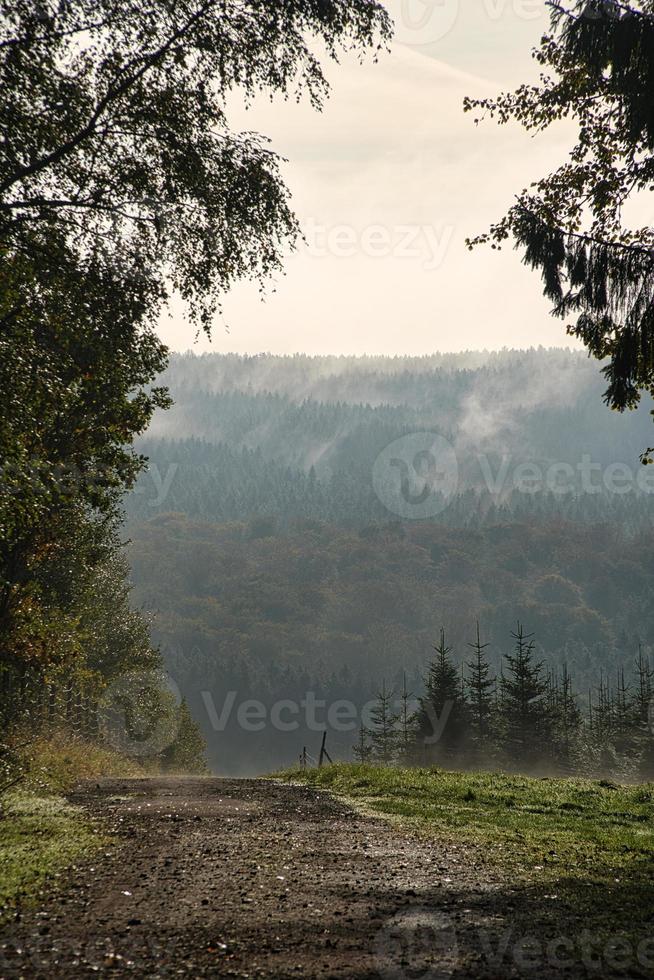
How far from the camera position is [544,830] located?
14.6 m

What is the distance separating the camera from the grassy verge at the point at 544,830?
8.33 metres

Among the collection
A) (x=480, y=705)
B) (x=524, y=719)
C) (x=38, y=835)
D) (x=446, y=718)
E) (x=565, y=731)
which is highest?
(x=38, y=835)

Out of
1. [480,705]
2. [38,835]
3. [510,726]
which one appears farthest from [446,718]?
[38,835]

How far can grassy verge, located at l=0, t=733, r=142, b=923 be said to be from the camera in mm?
9641

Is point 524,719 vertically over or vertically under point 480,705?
under

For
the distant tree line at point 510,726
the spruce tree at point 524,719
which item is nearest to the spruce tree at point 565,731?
the distant tree line at point 510,726

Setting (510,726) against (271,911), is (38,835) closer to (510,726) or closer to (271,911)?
(271,911)

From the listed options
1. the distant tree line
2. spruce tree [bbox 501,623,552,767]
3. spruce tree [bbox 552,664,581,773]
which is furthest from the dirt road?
spruce tree [bbox 552,664,581,773]

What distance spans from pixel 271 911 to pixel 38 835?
20.0ft

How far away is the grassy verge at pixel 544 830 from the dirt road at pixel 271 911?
51 cm

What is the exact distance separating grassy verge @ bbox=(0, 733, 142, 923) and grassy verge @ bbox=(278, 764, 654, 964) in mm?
5723

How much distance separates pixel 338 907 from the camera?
859 centimetres

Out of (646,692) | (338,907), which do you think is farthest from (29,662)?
(646,692)

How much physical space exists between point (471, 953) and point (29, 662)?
18.4 meters
